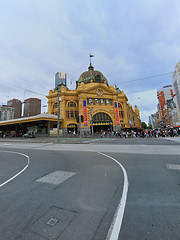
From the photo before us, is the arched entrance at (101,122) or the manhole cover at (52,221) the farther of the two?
the arched entrance at (101,122)

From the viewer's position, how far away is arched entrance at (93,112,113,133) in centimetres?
4190

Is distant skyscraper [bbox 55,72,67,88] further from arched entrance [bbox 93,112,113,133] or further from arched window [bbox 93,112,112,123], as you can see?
arched entrance [bbox 93,112,113,133]

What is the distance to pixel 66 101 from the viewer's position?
139ft

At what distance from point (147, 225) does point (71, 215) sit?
1.43m

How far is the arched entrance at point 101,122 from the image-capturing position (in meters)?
41.9

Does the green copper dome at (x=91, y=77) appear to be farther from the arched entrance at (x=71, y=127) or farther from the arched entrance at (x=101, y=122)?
the arched entrance at (x=71, y=127)

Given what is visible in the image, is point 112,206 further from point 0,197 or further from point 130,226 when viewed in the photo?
point 0,197

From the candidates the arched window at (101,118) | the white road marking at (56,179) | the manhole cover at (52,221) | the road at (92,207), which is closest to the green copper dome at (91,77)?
the arched window at (101,118)

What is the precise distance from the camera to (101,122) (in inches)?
1658

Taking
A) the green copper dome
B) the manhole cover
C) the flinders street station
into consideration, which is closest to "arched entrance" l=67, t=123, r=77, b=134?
the flinders street station

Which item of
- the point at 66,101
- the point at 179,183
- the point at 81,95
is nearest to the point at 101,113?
the point at 81,95

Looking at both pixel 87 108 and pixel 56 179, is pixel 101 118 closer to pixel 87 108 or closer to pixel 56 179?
pixel 87 108

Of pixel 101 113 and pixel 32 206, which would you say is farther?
pixel 101 113

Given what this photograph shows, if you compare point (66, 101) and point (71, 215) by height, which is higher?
point (66, 101)
